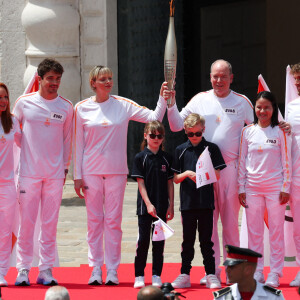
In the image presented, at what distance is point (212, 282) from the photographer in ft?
23.7

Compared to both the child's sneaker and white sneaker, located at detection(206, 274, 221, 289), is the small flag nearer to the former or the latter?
white sneaker, located at detection(206, 274, 221, 289)

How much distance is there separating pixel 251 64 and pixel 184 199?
9.61m

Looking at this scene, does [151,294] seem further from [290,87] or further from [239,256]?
[290,87]

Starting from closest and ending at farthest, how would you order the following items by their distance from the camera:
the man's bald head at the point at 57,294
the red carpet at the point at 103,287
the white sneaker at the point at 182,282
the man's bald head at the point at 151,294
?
1. the man's bald head at the point at 151,294
2. the man's bald head at the point at 57,294
3. the red carpet at the point at 103,287
4. the white sneaker at the point at 182,282

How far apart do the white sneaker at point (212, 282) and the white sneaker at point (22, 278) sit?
139cm

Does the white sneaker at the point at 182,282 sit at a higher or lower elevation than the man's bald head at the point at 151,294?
lower

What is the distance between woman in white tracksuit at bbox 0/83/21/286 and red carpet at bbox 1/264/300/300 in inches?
11.1

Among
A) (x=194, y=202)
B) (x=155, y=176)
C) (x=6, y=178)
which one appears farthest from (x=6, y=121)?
(x=194, y=202)

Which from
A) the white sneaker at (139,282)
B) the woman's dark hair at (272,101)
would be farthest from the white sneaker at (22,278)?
the woman's dark hair at (272,101)

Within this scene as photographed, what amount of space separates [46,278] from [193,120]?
1.66 meters

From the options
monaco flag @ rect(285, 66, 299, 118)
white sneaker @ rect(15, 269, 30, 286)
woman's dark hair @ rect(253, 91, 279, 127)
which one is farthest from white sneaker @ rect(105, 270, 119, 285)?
monaco flag @ rect(285, 66, 299, 118)

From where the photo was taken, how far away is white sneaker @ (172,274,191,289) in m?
7.29

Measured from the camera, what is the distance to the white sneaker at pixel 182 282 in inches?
287

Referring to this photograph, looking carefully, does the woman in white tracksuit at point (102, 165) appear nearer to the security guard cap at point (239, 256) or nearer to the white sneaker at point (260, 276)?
the white sneaker at point (260, 276)
